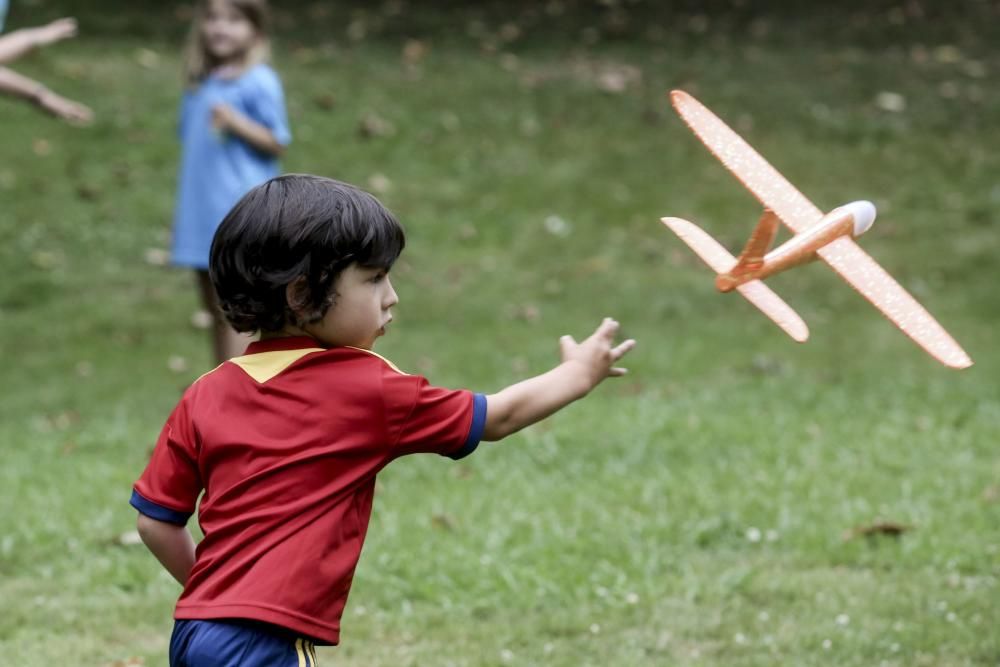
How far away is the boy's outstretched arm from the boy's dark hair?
0.31m

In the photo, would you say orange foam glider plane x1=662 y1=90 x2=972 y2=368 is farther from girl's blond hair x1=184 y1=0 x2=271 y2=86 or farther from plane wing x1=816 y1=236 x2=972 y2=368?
girl's blond hair x1=184 y1=0 x2=271 y2=86

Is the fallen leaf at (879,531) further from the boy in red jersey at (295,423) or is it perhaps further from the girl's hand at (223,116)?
the girl's hand at (223,116)

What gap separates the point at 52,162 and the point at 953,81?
25.1 ft

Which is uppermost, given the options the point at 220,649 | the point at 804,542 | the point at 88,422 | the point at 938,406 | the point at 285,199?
the point at 285,199

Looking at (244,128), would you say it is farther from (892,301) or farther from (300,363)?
(892,301)

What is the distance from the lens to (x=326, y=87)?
1145 cm

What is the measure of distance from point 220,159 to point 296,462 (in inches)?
149

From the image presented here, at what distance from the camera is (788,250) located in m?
2.48

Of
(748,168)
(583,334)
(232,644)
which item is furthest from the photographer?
(583,334)

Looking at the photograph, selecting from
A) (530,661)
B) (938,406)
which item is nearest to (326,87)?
→ (938,406)

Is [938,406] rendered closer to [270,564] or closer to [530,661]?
→ [530,661]

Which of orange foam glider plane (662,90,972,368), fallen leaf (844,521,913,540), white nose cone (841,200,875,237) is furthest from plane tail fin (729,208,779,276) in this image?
fallen leaf (844,521,913,540)

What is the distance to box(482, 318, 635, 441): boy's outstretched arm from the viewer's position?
92.8 inches

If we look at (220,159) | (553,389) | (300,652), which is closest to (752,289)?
(553,389)
